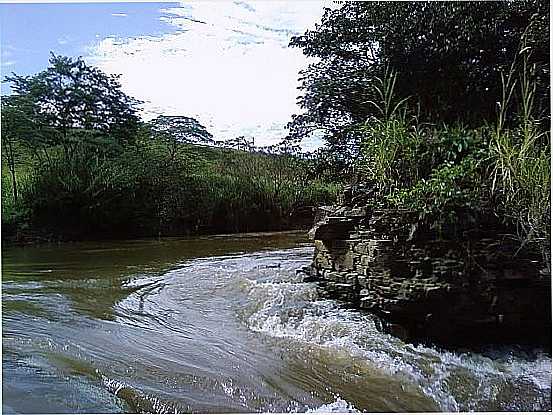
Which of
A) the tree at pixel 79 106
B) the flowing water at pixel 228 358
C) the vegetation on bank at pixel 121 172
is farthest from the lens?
the vegetation on bank at pixel 121 172

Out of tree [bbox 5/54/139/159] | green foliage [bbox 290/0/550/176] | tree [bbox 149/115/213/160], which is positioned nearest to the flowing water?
green foliage [bbox 290/0/550/176]

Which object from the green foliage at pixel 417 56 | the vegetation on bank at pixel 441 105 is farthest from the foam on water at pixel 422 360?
the green foliage at pixel 417 56

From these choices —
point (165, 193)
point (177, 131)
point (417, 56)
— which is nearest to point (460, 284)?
point (417, 56)

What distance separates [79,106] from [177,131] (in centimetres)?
82

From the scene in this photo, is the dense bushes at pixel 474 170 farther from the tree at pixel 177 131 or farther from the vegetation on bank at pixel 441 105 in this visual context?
the tree at pixel 177 131

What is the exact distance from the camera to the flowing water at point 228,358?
1623 millimetres

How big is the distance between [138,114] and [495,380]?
3342 millimetres

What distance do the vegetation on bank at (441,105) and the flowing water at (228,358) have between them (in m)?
0.52

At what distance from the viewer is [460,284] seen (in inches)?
80.9

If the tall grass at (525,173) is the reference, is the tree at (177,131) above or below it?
above

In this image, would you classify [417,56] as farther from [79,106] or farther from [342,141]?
[79,106]

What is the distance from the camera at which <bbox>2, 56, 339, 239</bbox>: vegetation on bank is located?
12.7 ft

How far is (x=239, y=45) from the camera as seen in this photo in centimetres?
273

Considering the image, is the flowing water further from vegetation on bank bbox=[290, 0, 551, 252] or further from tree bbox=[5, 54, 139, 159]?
tree bbox=[5, 54, 139, 159]
